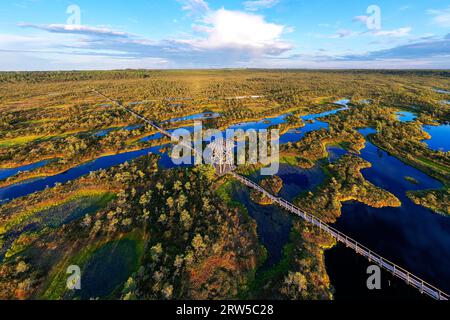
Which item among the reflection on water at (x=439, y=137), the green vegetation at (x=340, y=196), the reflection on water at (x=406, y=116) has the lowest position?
the green vegetation at (x=340, y=196)

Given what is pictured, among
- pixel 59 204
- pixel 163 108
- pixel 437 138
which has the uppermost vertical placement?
pixel 163 108

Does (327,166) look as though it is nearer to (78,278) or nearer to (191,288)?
(191,288)

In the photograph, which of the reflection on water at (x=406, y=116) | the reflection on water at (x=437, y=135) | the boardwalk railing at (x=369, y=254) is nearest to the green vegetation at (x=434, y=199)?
the boardwalk railing at (x=369, y=254)

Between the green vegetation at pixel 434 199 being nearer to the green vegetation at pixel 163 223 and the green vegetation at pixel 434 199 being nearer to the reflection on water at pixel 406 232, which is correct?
the green vegetation at pixel 163 223

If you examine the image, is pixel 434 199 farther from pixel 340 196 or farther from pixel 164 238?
pixel 164 238

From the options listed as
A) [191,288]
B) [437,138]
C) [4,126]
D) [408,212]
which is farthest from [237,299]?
[4,126]

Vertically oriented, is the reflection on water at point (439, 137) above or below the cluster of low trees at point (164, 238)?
above

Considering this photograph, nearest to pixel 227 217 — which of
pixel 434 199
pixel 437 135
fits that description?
pixel 434 199

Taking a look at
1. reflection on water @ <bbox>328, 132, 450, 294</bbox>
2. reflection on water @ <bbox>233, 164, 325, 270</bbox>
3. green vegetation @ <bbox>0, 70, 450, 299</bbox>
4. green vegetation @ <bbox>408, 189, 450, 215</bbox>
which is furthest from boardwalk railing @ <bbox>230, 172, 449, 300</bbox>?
green vegetation @ <bbox>408, 189, 450, 215</bbox>
